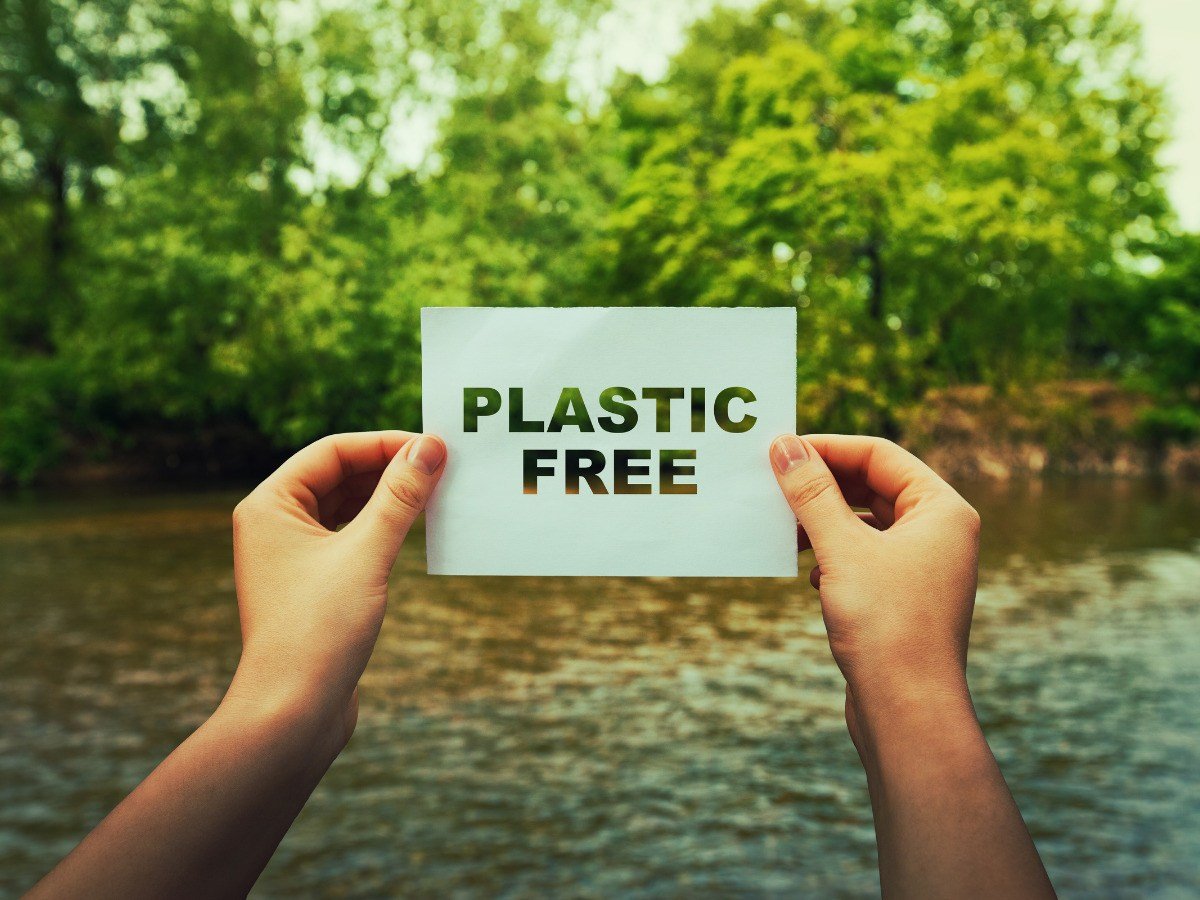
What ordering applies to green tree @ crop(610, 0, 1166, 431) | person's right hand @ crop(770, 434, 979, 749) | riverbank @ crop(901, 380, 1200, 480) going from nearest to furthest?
person's right hand @ crop(770, 434, 979, 749)
green tree @ crop(610, 0, 1166, 431)
riverbank @ crop(901, 380, 1200, 480)

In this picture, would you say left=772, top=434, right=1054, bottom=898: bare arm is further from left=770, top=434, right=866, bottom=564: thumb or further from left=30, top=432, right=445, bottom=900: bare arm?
left=30, top=432, right=445, bottom=900: bare arm

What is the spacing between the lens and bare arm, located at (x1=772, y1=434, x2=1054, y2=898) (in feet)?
4.51

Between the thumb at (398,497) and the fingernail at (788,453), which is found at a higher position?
the fingernail at (788,453)

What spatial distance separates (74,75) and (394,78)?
480 inches

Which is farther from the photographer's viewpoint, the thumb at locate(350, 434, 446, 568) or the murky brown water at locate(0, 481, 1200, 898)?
the murky brown water at locate(0, 481, 1200, 898)

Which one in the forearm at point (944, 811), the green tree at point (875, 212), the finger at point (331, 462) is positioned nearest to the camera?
the forearm at point (944, 811)

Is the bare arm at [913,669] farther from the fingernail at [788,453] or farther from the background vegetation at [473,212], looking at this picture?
the background vegetation at [473,212]

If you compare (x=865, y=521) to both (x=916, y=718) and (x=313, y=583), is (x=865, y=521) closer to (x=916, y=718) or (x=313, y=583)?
(x=916, y=718)

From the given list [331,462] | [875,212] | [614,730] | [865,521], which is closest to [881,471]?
[865,521]

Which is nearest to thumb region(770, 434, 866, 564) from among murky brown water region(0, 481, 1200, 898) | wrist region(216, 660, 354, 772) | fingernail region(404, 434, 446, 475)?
fingernail region(404, 434, 446, 475)

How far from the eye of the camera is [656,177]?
3512 centimetres

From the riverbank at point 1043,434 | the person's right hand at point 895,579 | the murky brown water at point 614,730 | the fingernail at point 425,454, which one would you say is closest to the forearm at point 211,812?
the fingernail at point 425,454

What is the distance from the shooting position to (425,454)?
5.64 feet

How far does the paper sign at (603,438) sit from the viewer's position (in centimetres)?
173
